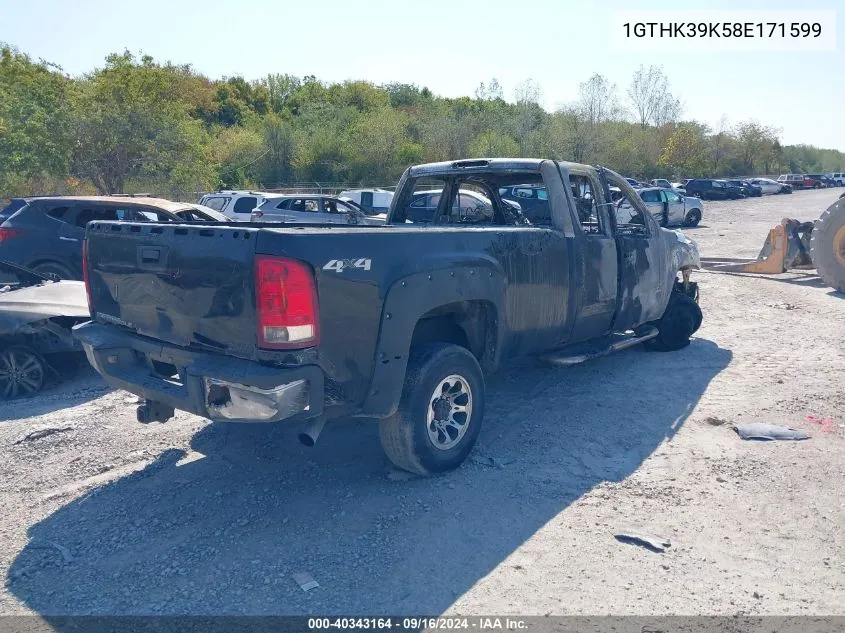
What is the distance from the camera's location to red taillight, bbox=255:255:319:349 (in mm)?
3592

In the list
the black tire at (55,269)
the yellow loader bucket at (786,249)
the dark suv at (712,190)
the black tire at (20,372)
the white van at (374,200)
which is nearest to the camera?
the black tire at (20,372)

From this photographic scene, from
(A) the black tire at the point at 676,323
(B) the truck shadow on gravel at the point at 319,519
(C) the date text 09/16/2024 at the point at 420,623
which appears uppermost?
(A) the black tire at the point at 676,323

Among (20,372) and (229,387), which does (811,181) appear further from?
(229,387)

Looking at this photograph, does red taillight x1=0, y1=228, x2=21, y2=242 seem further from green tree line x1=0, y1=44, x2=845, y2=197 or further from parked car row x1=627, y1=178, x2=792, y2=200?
parked car row x1=627, y1=178, x2=792, y2=200

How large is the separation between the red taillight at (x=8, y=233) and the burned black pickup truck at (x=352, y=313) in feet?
20.8

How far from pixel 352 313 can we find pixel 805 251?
A: 1157cm

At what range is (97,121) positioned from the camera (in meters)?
28.8

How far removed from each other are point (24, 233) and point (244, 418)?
799cm

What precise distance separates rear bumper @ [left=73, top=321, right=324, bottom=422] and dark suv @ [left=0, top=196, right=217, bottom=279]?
661cm

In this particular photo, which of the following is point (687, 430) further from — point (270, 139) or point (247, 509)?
point (270, 139)

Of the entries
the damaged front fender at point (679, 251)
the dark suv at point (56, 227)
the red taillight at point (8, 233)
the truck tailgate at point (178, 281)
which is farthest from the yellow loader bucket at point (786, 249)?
the red taillight at point (8, 233)

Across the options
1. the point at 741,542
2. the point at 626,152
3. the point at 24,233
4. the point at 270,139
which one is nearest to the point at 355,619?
the point at 741,542

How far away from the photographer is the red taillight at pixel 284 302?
3.59 meters

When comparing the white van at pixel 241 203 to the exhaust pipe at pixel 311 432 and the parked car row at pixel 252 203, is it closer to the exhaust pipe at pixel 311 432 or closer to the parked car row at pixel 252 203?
the parked car row at pixel 252 203
